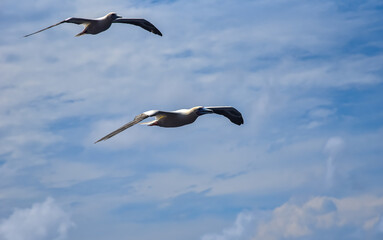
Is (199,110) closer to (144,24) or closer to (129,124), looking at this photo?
(129,124)

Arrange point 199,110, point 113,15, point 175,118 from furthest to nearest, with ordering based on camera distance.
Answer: point 113,15
point 199,110
point 175,118

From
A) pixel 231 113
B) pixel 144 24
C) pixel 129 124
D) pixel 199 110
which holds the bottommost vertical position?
pixel 129 124

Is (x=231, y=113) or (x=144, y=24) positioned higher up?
(x=144, y=24)

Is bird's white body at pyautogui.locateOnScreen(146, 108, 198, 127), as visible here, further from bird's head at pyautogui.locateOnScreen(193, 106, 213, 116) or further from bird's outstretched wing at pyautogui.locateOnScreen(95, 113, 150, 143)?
bird's outstretched wing at pyautogui.locateOnScreen(95, 113, 150, 143)

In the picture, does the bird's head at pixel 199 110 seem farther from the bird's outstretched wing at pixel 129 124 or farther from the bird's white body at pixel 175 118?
the bird's outstretched wing at pixel 129 124

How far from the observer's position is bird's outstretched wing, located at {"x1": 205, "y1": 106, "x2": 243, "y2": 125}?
178 ft

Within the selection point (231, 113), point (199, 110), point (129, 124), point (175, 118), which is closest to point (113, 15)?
point (231, 113)

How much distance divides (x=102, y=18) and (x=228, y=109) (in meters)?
13.9

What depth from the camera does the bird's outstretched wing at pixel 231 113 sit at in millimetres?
54103

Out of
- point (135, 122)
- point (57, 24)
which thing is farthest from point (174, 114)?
point (57, 24)

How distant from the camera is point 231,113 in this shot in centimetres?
5484

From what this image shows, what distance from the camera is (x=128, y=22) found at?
63656 mm

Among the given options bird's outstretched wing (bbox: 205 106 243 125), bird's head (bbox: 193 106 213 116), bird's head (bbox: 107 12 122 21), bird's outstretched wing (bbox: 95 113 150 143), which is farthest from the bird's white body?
bird's head (bbox: 107 12 122 21)

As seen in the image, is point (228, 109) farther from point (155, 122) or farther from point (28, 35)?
point (28, 35)
